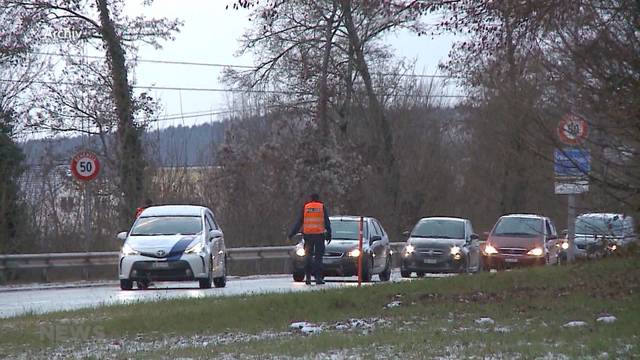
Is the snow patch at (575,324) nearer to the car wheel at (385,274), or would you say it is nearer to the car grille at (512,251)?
the car wheel at (385,274)

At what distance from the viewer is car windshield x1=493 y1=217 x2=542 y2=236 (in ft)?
109

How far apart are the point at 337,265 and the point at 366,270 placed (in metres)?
0.71

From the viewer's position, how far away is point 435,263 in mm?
31922

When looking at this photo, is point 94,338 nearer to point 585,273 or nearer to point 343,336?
point 343,336

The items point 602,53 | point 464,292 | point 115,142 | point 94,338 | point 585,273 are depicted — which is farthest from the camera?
point 115,142

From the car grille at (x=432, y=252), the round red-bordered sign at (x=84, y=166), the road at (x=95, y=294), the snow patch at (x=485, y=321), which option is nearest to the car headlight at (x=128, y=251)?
the road at (x=95, y=294)

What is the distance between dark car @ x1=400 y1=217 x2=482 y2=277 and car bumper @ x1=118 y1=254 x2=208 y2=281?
8592mm

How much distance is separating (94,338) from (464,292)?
6.21 metres

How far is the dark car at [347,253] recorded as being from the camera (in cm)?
2892

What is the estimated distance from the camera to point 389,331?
1448cm

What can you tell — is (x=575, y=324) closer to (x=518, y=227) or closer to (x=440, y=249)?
(x=440, y=249)

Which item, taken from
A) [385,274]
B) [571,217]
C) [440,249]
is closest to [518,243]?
[440,249]

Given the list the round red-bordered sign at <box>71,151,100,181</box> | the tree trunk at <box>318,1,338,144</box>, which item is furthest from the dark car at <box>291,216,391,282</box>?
the tree trunk at <box>318,1,338,144</box>

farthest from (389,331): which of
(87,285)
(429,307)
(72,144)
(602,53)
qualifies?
(72,144)
